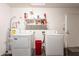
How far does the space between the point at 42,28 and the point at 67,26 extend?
0.45m

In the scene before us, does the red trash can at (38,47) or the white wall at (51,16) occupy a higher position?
the white wall at (51,16)

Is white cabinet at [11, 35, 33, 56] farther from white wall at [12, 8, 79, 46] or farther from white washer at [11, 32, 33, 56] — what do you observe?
white wall at [12, 8, 79, 46]

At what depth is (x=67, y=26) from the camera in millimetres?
2240

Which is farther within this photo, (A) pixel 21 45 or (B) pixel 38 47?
(A) pixel 21 45

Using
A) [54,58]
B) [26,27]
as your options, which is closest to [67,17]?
[26,27]

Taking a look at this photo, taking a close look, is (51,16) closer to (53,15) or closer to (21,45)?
(53,15)

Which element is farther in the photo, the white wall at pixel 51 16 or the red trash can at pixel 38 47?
the white wall at pixel 51 16

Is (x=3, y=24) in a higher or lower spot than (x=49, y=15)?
lower

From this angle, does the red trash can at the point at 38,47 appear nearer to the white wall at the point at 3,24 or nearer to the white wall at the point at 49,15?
the white wall at the point at 49,15

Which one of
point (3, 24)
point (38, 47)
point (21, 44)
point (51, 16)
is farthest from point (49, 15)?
point (3, 24)

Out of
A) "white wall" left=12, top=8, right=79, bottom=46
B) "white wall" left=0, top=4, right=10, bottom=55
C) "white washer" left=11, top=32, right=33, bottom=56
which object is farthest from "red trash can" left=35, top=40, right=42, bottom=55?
"white wall" left=0, top=4, right=10, bottom=55

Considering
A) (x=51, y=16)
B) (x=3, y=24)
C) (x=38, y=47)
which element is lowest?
(x=38, y=47)

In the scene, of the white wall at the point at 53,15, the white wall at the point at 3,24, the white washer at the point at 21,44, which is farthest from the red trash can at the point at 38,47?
the white wall at the point at 3,24

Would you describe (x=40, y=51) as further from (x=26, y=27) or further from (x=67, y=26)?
(x=67, y=26)
